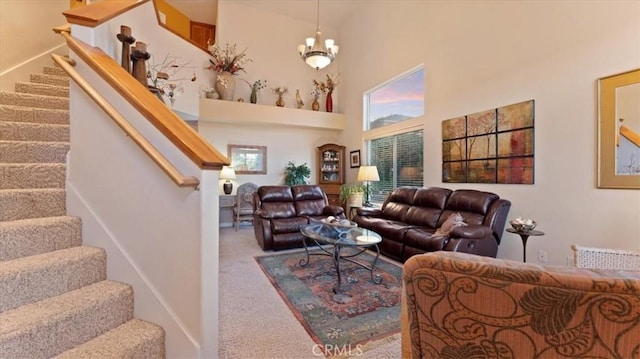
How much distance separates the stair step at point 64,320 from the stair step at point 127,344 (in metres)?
0.04

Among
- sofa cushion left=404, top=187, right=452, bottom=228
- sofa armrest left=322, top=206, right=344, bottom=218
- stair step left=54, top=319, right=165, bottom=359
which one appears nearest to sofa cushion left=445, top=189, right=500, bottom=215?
sofa cushion left=404, top=187, right=452, bottom=228

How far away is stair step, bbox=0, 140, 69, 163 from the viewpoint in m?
1.85

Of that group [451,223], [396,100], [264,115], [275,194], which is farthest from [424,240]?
[264,115]

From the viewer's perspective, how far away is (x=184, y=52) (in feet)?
15.6

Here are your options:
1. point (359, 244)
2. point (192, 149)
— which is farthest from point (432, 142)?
point (192, 149)

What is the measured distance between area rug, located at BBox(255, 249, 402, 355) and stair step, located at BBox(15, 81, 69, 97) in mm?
2809

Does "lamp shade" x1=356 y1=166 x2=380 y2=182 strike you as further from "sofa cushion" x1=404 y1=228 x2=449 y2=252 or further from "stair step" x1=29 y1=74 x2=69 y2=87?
"stair step" x1=29 y1=74 x2=69 y2=87

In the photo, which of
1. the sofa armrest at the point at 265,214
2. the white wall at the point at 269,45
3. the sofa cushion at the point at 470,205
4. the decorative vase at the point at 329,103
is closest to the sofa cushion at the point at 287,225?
the sofa armrest at the point at 265,214

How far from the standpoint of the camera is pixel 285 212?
14.9ft

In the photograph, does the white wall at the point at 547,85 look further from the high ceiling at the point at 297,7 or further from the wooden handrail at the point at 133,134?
the wooden handrail at the point at 133,134

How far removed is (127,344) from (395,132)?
16.9ft

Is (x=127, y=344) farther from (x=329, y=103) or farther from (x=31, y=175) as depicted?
(x=329, y=103)

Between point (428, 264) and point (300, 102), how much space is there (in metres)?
6.59

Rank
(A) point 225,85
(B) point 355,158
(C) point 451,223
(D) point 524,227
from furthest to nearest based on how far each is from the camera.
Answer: (B) point 355,158, (A) point 225,85, (C) point 451,223, (D) point 524,227
